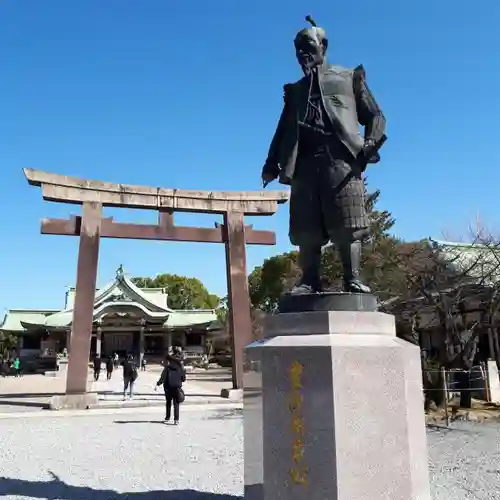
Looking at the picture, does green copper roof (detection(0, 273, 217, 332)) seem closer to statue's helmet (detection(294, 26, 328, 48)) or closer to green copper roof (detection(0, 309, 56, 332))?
green copper roof (detection(0, 309, 56, 332))

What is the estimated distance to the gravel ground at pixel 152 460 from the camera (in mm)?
Answer: 4633

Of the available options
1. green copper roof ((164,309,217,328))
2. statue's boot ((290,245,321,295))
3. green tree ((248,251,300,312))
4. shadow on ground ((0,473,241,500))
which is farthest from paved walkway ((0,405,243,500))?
green copper roof ((164,309,217,328))

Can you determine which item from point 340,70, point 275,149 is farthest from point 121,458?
point 340,70

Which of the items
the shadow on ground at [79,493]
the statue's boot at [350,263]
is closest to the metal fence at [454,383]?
the shadow on ground at [79,493]

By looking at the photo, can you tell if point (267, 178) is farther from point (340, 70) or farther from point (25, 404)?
point (25, 404)

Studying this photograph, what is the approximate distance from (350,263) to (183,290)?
50.7 m

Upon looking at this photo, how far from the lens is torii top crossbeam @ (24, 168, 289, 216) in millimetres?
11836

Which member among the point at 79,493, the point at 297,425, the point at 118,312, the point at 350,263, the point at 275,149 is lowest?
the point at 79,493

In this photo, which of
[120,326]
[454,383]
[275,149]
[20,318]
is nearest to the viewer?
[275,149]

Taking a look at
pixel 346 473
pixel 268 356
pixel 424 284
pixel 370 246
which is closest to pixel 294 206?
pixel 268 356

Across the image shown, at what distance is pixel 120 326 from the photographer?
34312mm

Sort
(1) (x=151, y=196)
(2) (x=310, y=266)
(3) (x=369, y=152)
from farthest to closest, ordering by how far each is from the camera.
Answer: (1) (x=151, y=196), (2) (x=310, y=266), (3) (x=369, y=152)

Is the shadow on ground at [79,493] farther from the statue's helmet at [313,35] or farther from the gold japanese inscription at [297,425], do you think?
the statue's helmet at [313,35]

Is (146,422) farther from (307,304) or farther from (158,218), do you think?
(307,304)
